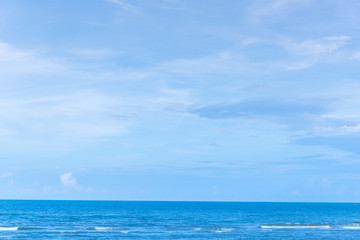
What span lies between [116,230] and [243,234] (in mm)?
20539

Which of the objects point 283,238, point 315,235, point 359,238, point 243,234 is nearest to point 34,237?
point 243,234

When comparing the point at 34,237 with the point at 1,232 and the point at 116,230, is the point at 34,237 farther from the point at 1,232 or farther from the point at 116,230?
the point at 116,230

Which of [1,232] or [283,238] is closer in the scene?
[283,238]

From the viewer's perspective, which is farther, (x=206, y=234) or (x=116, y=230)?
(x=116, y=230)

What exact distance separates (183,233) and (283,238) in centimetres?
1517

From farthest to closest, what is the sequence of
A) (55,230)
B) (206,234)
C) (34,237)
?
Result: (55,230) < (206,234) < (34,237)

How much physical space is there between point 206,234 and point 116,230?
49.9 feet

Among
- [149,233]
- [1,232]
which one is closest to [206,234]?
[149,233]

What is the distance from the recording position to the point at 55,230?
70250mm

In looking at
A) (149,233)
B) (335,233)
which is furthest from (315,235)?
(149,233)

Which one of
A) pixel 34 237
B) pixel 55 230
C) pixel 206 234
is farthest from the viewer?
pixel 55 230

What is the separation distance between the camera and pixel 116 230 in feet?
233

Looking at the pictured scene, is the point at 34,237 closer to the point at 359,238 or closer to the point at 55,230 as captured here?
the point at 55,230

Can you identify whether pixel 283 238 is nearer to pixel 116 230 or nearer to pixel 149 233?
pixel 149 233
